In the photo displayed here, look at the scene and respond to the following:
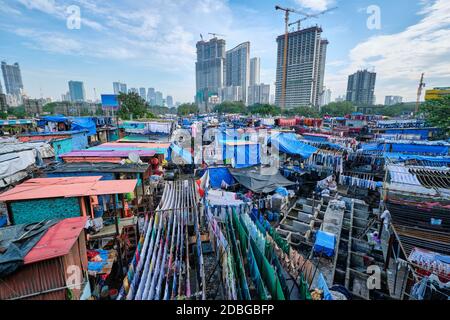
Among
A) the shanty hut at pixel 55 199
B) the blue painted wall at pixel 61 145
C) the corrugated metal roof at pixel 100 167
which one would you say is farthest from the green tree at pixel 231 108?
the shanty hut at pixel 55 199

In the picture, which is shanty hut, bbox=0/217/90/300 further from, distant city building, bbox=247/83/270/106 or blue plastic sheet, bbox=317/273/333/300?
distant city building, bbox=247/83/270/106

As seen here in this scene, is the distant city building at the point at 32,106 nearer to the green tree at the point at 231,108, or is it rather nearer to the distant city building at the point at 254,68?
the green tree at the point at 231,108

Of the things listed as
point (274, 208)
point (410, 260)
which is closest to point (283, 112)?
point (274, 208)

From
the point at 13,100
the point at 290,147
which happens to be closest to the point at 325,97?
the point at 290,147

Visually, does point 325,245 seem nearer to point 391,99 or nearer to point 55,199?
point 55,199

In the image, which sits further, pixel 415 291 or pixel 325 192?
pixel 325 192
